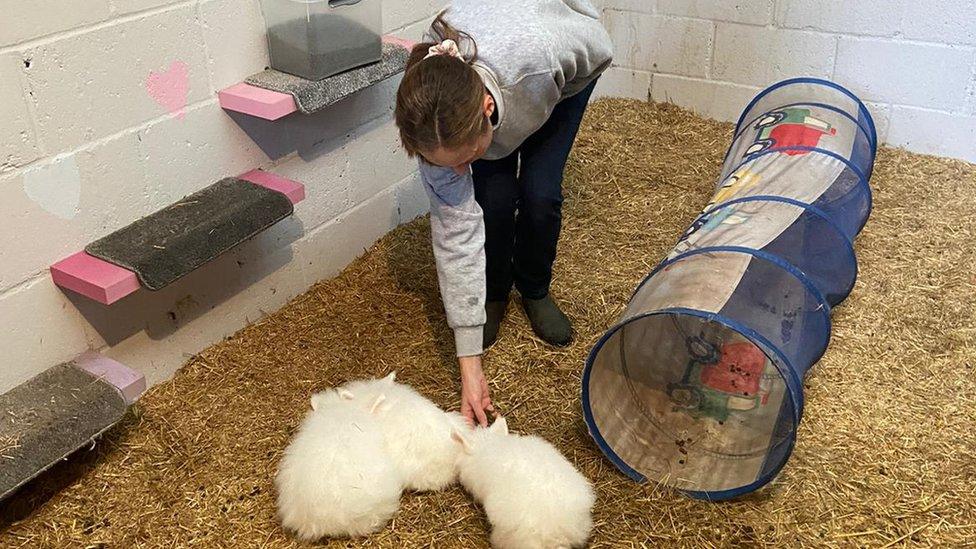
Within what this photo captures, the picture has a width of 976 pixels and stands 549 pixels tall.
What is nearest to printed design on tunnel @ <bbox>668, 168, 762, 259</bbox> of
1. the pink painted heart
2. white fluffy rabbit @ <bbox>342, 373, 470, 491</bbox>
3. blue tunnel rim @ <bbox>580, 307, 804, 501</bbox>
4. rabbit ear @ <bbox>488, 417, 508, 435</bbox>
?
blue tunnel rim @ <bbox>580, 307, 804, 501</bbox>

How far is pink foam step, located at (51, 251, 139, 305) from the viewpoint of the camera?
2.03 meters

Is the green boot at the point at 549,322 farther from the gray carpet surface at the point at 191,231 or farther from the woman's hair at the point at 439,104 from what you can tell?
the woman's hair at the point at 439,104

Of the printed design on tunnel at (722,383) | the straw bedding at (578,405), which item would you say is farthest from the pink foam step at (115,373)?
the printed design on tunnel at (722,383)

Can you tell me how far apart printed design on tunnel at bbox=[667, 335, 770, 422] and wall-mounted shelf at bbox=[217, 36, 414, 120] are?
1.32 metres

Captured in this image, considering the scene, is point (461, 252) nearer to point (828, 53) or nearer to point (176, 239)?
point (176, 239)

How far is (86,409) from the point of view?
206 centimetres

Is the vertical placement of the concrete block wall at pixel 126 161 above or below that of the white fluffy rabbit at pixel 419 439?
above

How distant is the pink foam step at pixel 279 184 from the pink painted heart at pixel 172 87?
0.32m

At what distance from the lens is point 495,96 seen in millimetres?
1926

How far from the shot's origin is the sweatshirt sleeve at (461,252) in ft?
6.68

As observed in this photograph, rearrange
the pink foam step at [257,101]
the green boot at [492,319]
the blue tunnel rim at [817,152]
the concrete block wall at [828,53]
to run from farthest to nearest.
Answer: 1. the concrete block wall at [828,53]
2. the blue tunnel rim at [817,152]
3. the green boot at [492,319]
4. the pink foam step at [257,101]

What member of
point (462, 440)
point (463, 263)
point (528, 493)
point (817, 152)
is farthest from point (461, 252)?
point (817, 152)

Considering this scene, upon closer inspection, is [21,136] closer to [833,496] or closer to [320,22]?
[320,22]

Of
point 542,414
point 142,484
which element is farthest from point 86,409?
point 542,414
